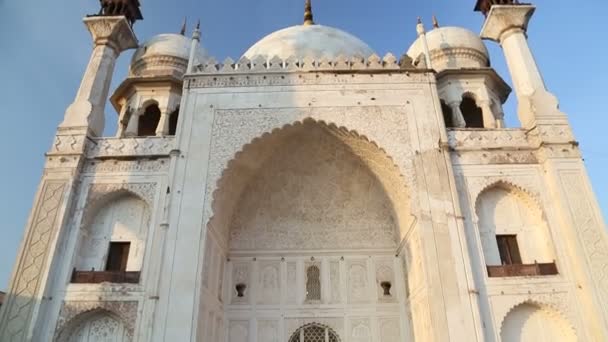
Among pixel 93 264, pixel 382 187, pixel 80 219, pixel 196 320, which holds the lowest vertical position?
pixel 196 320

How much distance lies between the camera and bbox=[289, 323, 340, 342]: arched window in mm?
8711

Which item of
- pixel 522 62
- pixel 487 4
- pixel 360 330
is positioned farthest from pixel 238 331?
pixel 487 4

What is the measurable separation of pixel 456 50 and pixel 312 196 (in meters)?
5.50

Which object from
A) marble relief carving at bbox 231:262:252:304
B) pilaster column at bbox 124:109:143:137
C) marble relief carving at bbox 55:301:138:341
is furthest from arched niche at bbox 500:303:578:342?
pilaster column at bbox 124:109:143:137

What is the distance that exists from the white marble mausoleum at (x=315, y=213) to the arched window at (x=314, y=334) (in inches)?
1.3

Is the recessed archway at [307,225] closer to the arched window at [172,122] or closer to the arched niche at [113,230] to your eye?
the arched niche at [113,230]

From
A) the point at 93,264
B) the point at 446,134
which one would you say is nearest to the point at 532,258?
the point at 446,134

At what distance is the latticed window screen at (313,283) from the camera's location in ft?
29.9

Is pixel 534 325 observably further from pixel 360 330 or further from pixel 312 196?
pixel 312 196

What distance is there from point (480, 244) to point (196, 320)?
4.93 meters

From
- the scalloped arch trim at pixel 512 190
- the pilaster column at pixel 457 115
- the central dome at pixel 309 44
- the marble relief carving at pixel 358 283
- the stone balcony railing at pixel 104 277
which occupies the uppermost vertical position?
the central dome at pixel 309 44

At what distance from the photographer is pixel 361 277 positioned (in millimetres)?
9195

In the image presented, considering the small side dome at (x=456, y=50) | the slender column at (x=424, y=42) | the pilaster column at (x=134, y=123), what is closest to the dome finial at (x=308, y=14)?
the small side dome at (x=456, y=50)

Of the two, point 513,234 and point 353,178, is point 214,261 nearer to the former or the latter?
point 353,178
